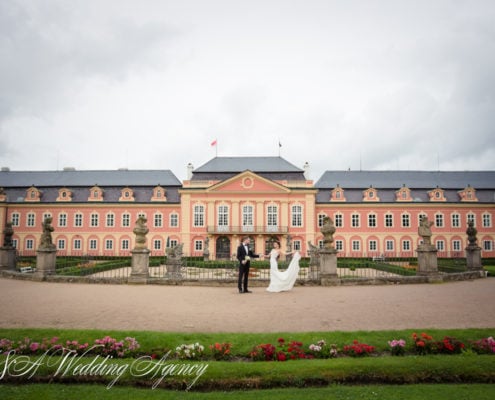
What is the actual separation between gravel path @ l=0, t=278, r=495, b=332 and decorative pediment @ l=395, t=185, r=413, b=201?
2621 cm

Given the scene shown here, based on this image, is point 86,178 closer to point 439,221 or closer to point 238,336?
point 238,336

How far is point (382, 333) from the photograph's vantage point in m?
6.30

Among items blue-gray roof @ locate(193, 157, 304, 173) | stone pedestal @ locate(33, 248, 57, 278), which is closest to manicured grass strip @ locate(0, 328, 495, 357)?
stone pedestal @ locate(33, 248, 57, 278)

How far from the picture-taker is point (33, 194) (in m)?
38.6

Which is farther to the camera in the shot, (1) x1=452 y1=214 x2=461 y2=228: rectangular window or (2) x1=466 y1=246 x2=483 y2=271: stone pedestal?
(1) x1=452 y1=214 x2=461 y2=228: rectangular window

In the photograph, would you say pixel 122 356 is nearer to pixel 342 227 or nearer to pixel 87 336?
pixel 87 336

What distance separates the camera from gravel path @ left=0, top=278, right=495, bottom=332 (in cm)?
723

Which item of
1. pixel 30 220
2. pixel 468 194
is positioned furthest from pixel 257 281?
pixel 30 220

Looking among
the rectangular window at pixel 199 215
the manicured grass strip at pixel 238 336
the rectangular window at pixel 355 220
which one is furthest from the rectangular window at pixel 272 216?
the manicured grass strip at pixel 238 336

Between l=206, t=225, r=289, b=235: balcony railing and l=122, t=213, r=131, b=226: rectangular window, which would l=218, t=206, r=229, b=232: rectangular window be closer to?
l=206, t=225, r=289, b=235: balcony railing

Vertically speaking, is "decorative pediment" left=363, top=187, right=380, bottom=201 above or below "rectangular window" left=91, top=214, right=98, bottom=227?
above

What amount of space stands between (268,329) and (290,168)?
106ft

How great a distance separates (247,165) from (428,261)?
26.1 m

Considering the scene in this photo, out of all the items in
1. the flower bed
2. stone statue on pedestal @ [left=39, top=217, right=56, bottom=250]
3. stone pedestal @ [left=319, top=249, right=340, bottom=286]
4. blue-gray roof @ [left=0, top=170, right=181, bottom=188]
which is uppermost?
blue-gray roof @ [left=0, top=170, right=181, bottom=188]
